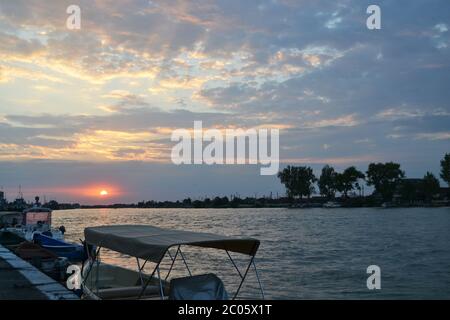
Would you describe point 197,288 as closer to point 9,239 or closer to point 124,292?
point 124,292

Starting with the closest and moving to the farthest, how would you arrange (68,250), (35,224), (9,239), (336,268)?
(68,250) < (336,268) < (9,239) < (35,224)

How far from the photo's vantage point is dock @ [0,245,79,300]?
13828 mm

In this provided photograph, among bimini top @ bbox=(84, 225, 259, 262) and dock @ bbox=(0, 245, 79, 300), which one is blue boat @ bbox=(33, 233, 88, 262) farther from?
bimini top @ bbox=(84, 225, 259, 262)

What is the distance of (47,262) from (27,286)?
356 inches

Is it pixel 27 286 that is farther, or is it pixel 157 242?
pixel 27 286

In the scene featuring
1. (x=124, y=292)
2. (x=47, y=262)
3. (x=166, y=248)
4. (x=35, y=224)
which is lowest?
(x=47, y=262)

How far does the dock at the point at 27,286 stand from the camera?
13828 millimetres

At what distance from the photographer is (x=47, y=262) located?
24.0 m

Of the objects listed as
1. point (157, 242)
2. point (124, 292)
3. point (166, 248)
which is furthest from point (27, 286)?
point (166, 248)

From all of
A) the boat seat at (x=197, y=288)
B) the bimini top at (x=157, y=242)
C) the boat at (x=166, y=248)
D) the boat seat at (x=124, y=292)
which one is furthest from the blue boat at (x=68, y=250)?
the boat seat at (x=197, y=288)

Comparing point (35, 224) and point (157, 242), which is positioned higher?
point (157, 242)

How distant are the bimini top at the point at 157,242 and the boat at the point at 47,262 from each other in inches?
441

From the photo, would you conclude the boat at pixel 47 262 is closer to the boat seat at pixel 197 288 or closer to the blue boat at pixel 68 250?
the blue boat at pixel 68 250

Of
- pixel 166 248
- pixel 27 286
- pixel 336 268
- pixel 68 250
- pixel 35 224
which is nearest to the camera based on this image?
pixel 166 248
